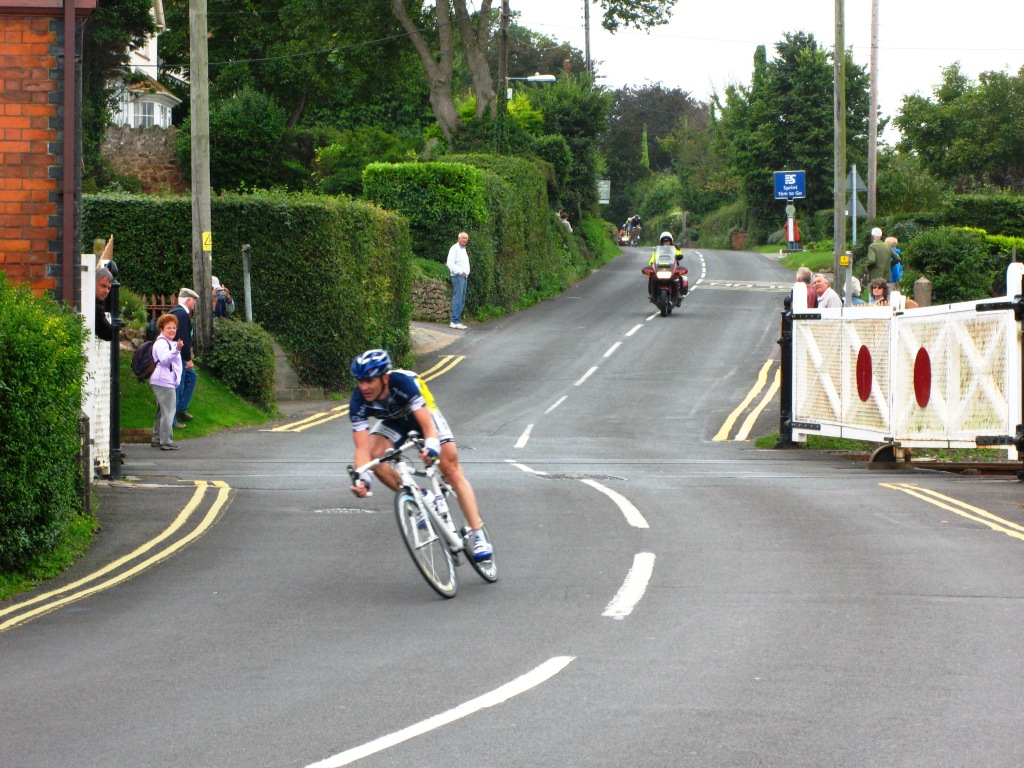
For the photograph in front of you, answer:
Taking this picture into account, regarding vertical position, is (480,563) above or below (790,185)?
below

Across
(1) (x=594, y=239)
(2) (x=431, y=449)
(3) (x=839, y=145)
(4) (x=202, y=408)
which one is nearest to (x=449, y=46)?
(1) (x=594, y=239)

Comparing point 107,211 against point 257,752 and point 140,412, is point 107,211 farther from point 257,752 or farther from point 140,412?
point 257,752

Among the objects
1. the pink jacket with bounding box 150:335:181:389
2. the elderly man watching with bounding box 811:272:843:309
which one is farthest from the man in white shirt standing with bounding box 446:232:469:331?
the pink jacket with bounding box 150:335:181:389

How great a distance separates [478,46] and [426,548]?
4302 centimetres

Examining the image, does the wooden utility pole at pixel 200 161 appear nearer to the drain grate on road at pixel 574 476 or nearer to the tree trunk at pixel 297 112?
the drain grate on road at pixel 574 476

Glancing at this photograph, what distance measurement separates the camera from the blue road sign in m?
58.4

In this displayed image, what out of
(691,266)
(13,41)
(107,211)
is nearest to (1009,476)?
(13,41)

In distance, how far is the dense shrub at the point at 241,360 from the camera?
2412cm

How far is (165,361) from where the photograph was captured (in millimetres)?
18984

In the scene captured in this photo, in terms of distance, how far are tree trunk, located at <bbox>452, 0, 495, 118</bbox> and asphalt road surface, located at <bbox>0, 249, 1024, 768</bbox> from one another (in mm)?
34720

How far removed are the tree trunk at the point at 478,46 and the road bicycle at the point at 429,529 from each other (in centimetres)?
4136

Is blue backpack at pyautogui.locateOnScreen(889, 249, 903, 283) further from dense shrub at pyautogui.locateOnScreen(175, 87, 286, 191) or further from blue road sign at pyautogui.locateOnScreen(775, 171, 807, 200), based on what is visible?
dense shrub at pyautogui.locateOnScreen(175, 87, 286, 191)

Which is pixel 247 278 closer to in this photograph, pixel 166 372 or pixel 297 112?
pixel 166 372

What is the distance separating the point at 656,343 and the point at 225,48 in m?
35.0
